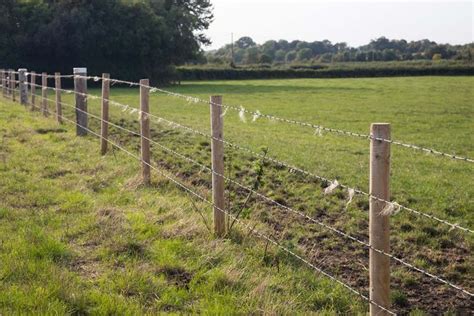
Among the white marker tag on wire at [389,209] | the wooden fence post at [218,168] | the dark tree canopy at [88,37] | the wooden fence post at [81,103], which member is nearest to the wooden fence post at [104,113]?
the wooden fence post at [81,103]

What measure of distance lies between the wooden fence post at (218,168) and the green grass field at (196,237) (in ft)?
0.54

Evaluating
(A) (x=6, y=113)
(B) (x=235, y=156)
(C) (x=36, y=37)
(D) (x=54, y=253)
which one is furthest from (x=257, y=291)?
(C) (x=36, y=37)

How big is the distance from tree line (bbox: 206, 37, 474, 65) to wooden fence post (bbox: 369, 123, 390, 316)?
297 feet

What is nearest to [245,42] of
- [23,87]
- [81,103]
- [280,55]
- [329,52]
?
[280,55]

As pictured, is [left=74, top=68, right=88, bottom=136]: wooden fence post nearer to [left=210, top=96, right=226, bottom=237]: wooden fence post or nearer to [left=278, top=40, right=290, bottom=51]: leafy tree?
[left=210, top=96, right=226, bottom=237]: wooden fence post

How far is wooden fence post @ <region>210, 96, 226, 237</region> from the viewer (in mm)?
6449

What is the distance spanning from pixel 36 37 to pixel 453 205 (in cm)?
4511

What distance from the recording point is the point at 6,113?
17828 mm

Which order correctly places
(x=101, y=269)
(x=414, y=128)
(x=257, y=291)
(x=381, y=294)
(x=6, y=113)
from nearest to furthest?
(x=381, y=294), (x=257, y=291), (x=101, y=269), (x=6, y=113), (x=414, y=128)

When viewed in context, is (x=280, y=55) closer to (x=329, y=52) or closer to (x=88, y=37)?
(x=329, y=52)

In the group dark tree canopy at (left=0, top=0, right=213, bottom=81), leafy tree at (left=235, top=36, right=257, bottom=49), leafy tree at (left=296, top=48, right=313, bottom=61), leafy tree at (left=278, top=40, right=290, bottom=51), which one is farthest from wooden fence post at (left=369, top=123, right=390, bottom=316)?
leafy tree at (left=235, top=36, right=257, bottom=49)

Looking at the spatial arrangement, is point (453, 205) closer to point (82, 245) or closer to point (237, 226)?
point (237, 226)

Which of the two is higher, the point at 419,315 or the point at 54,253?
the point at 54,253

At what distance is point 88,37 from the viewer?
163 ft
